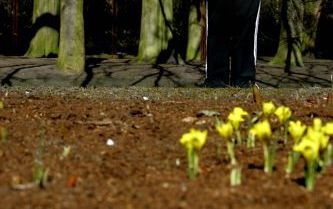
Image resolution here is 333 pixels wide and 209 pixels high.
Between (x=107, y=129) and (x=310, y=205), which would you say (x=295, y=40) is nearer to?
(x=107, y=129)

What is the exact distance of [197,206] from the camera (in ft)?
7.62

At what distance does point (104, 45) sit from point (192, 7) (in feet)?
18.2

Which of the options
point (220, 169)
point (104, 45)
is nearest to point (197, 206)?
point (220, 169)

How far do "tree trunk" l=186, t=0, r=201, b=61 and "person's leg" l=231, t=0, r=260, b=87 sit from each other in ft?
30.8

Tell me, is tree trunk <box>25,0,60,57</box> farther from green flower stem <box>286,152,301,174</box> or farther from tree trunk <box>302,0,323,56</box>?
green flower stem <box>286,152,301,174</box>

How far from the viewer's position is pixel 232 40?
832 centimetres

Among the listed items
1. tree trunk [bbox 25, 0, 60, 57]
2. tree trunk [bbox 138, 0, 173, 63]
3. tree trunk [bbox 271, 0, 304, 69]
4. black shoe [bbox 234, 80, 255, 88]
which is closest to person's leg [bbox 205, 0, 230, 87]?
black shoe [bbox 234, 80, 255, 88]

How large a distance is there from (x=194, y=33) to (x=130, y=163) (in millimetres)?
15630

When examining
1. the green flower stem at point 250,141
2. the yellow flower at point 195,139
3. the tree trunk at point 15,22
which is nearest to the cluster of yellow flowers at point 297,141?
the yellow flower at point 195,139

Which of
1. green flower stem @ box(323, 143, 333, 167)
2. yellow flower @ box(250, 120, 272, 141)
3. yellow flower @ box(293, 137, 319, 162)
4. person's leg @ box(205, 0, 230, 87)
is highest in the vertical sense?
person's leg @ box(205, 0, 230, 87)

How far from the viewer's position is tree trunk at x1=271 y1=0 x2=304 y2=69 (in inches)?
586

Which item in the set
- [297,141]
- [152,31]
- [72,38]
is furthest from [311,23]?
[297,141]

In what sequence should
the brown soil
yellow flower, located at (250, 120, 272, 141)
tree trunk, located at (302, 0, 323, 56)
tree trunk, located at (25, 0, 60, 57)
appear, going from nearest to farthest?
the brown soil < yellow flower, located at (250, 120, 272, 141) < tree trunk, located at (25, 0, 60, 57) < tree trunk, located at (302, 0, 323, 56)

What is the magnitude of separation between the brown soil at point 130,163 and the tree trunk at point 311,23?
15.6 m
